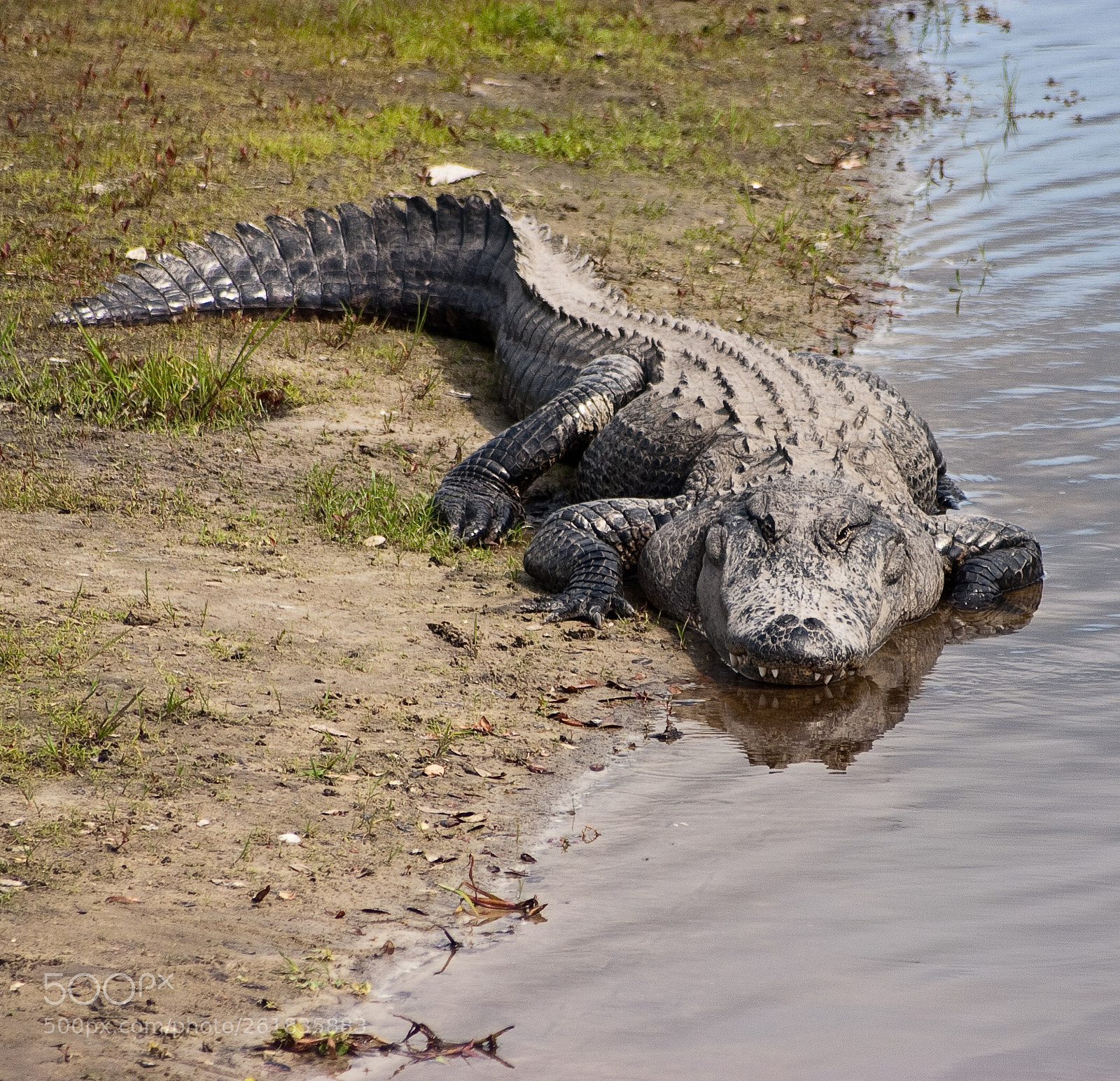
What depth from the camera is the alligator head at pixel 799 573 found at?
3.90m

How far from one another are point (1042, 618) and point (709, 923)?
2421mm

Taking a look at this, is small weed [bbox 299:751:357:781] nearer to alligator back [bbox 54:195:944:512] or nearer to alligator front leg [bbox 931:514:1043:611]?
alligator back [bbox 54:195:944:512]

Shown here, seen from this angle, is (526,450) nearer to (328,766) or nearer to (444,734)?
(444,734)

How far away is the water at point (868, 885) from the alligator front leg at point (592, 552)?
0.49m

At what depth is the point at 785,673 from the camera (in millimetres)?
3908

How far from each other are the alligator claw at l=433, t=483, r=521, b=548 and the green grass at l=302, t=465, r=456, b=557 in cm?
6

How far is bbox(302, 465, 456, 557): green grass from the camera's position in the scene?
189 inches

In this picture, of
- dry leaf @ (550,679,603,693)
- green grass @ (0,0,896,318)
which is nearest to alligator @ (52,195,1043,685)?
dry leaf @ (550,679,603,693)

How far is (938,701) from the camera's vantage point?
392cm

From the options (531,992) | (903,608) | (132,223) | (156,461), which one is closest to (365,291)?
(132,223)

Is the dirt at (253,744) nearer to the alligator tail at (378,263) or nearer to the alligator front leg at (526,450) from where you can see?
the alligator front leg at (526,450)

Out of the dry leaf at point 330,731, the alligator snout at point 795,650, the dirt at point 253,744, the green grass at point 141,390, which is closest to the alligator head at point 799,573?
the alligator snout at point 795,650

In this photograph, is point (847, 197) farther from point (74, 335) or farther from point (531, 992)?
point (531, 992)

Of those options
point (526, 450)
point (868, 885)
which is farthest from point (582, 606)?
point (868, 885)
